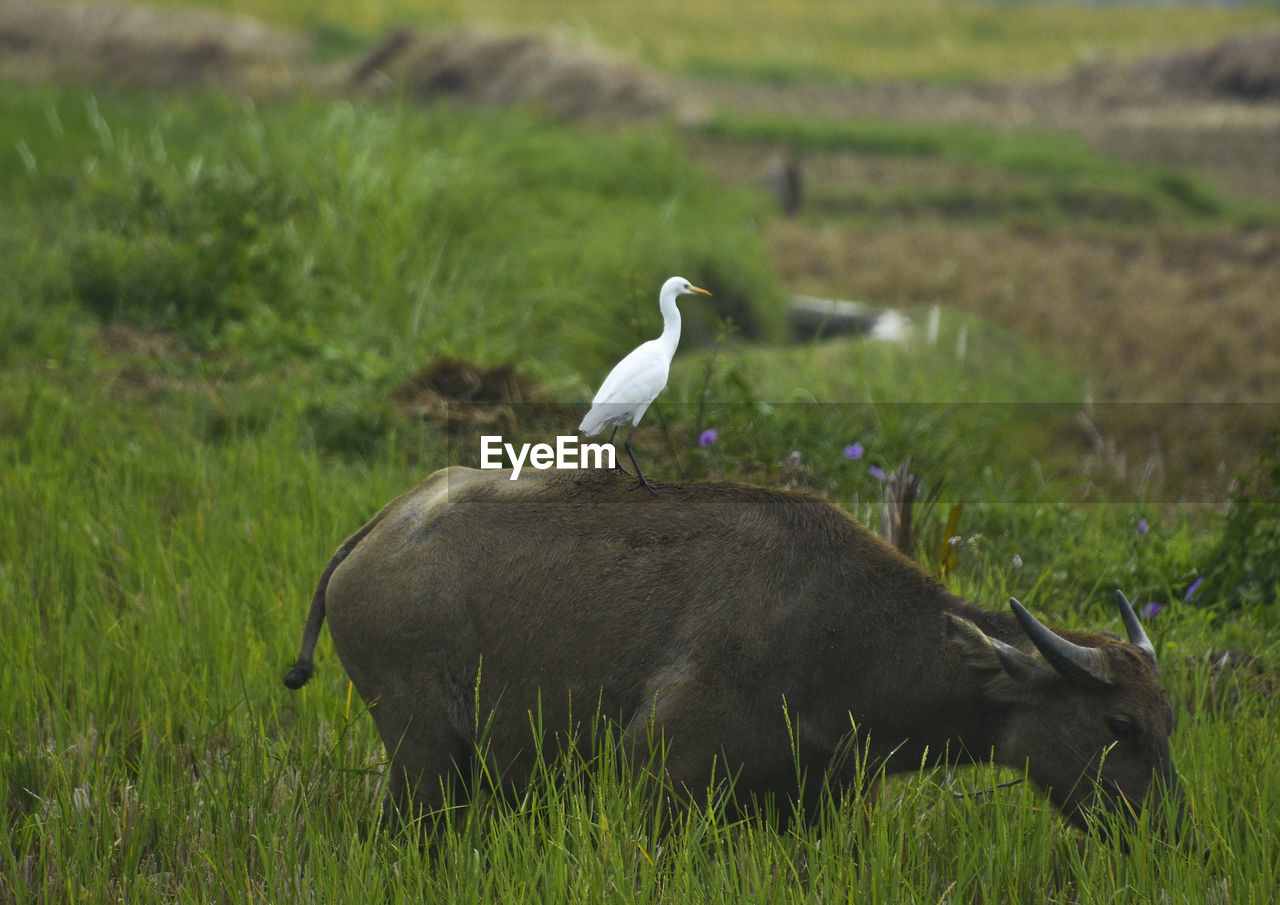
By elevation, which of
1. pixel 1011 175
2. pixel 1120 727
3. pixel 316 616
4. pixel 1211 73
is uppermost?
pixel 1211 73

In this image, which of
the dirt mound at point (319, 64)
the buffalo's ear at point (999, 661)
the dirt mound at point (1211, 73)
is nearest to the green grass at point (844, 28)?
the dirt mound at point (1211, 73)

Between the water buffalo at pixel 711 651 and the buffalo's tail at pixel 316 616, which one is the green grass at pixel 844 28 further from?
the water buffalo at pixel 711 651

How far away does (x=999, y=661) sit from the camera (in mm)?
2564

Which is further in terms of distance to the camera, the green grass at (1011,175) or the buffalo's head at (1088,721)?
the green grass at (1011,175)

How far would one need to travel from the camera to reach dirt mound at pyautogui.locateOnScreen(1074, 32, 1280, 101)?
877 inches

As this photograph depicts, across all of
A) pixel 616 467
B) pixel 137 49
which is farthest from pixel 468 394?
pixel 137 49

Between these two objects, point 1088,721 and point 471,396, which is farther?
point 471,396

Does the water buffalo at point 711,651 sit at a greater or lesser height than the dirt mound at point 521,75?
lesser

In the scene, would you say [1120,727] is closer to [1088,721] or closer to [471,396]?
[1088,721]

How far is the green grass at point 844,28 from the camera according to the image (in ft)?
95.8

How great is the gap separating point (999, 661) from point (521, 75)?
658 inches

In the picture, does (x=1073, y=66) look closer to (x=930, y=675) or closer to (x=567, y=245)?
(x=567, y=245)

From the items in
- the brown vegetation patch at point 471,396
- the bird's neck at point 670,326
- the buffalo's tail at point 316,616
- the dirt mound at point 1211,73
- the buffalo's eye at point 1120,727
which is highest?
the dirt mound at point 1211,73

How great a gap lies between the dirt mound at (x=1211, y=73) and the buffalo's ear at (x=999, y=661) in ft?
74.0
